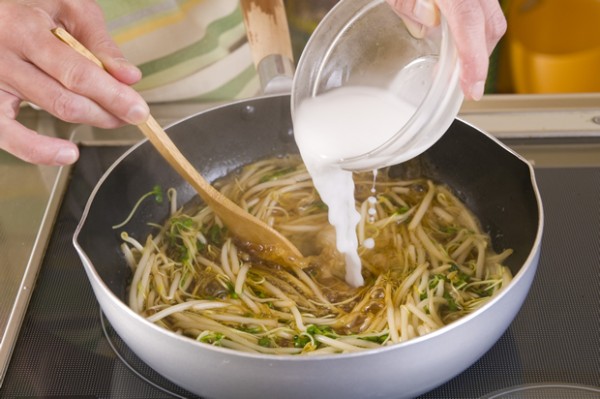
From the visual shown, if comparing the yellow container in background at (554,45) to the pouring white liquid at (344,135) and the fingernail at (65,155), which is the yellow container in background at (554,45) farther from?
the fingernail at (65,155)

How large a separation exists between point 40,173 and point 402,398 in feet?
3.56

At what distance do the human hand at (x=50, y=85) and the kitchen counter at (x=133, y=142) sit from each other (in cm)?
36

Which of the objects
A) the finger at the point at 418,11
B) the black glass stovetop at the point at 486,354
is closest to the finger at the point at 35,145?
the black glass stovetop at the point at 486,354

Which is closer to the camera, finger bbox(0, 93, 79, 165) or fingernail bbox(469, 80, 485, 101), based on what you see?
fingernail bbox(469, 80, 485, 101)

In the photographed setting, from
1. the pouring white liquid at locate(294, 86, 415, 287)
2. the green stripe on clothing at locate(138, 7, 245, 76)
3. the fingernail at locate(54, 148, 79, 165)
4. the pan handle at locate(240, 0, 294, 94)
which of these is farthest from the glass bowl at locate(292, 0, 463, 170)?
the green stripe on clothing at locate(138, 7, 245, 76)

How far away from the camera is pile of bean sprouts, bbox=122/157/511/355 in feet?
4.27

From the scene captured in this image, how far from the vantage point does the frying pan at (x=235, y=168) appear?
1026 millimetres

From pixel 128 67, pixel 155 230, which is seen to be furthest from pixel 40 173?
pixel 128 67

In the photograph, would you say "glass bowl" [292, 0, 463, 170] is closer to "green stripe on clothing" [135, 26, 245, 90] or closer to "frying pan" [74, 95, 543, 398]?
"frying pan" [74, 95, 543, 398]

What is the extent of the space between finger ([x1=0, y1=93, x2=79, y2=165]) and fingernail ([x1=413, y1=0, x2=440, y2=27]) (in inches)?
24.7

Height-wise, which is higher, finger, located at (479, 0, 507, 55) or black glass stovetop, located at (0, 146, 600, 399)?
finger, located at (479, 0, 507, 55)

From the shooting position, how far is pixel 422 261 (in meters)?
1.45

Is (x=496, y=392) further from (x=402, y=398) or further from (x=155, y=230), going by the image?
(x=155, y=230)

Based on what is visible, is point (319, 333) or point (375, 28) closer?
point (319, 333)
